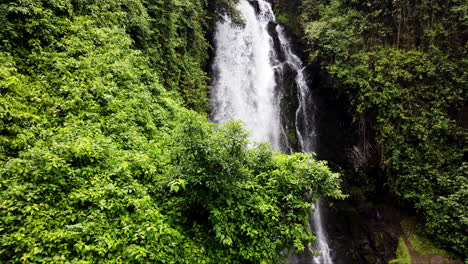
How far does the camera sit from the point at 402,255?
35.2ft

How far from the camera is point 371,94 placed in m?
12.4

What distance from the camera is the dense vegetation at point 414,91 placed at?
33.3 ft

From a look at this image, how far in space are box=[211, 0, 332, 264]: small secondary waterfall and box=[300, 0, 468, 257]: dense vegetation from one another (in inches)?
98.3

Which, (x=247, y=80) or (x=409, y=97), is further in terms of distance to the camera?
(x=247, y=80)

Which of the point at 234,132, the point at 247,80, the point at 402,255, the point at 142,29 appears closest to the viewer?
the point at 234,132

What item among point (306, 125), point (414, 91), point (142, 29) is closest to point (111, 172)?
point (142, 29)

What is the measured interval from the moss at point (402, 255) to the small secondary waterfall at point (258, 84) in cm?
303

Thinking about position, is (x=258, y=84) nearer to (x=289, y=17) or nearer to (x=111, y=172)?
(x=289, y=17)

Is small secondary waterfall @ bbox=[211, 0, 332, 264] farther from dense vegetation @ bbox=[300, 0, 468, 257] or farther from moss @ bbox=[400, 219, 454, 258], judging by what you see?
moss @ bbox=[400, 219, 454, 258]

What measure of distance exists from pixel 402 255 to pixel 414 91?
24.9ft

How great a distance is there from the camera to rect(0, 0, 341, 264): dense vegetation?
11.0 ft

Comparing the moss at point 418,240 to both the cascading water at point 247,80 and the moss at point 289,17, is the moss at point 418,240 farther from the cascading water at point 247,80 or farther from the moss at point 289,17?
the moss at point 289,17

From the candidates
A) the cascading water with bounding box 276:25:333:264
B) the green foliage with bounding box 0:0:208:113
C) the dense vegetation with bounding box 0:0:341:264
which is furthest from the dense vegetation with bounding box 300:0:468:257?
the dense vegetation with bounding box 0:0:341:264

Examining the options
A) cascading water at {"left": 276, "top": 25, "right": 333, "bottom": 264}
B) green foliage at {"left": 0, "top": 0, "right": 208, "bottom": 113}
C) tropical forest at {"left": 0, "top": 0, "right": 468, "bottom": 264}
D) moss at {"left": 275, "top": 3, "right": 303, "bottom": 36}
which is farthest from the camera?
moss at {"left": 275, "top": 3, "right": 303, "bottom": 36}
